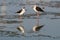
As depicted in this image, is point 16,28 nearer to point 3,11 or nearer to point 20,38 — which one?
point 20,38

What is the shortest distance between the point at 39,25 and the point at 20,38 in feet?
7.46

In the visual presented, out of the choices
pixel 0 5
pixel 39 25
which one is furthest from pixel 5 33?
pixel 0 5

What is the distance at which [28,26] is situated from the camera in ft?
41.7

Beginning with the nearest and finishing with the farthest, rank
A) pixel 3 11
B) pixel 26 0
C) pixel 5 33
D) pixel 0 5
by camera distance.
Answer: pixel 5 33
pixel 3 11
pixel 0 5
pixel 26 0

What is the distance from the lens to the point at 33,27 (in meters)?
12.5

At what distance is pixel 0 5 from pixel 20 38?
28.1ft

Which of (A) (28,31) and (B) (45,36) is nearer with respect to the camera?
(B) (45,36)

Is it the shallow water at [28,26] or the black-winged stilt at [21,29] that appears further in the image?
the black-winged stilt at [21,29]

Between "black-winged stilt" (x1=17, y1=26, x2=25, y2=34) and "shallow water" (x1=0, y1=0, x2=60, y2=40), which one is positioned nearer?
"shallow water" (x1=0, y1=0, x2=60, y2=40)

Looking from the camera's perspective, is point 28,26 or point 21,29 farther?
point 28,26

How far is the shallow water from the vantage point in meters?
10.9

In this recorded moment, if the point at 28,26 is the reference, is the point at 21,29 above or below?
above

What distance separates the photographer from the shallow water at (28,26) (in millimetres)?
10917

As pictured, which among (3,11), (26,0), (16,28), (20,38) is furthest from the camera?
(26,0)
